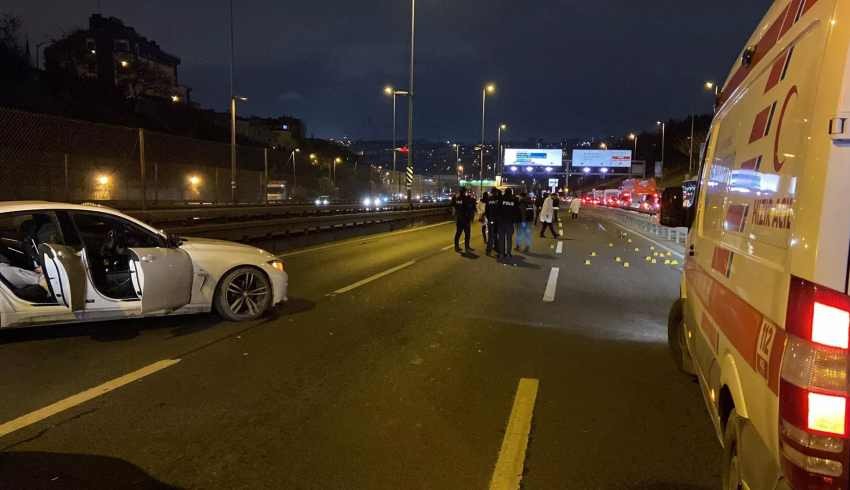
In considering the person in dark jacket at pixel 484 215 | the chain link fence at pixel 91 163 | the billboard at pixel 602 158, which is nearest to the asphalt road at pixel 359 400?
the person in dark jacket at pixel 484 215

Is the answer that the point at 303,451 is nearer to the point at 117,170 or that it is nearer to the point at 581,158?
the point at 117,170

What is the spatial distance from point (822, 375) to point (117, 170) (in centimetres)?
2260

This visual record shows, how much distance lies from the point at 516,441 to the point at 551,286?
751 centimetres

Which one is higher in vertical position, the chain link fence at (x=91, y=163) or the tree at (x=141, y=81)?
the tree at (x=141, y=81)

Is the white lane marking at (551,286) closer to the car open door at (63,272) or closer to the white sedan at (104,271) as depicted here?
the white sedan at (104,271)

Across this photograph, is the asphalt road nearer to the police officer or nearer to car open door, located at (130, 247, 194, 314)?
car open door, located at (130, 247, 194, 314)

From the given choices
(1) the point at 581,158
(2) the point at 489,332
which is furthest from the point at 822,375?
(1) the point at 581,158

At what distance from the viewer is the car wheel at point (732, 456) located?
2896 mm

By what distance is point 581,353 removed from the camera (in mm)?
6945

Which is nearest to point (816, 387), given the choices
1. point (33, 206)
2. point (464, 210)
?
point (33, 206)

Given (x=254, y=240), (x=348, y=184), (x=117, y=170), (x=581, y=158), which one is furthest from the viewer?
(x=581, y=158)

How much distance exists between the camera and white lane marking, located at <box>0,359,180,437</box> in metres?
4.61

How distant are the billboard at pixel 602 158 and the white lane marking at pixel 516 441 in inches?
2938

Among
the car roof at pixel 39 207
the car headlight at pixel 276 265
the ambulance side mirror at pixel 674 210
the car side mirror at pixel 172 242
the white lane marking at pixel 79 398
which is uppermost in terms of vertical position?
the ambulance side mirror at pixel 674 210
